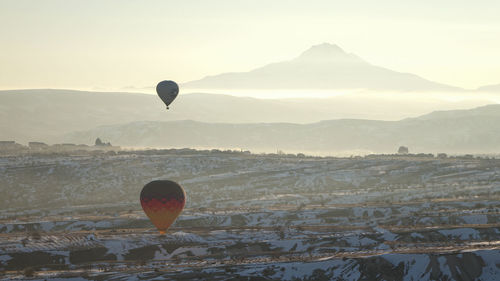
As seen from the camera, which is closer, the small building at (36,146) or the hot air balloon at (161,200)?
the hot air balloon at (161,200)

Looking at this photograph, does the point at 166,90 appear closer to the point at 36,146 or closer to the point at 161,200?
the point at 161,200

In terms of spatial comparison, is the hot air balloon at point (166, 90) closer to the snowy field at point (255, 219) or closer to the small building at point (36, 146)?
the snowy field at point (255, 219)

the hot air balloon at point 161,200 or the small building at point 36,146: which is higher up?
the small building at point 36,146

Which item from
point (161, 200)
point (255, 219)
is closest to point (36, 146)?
point (255, 219)

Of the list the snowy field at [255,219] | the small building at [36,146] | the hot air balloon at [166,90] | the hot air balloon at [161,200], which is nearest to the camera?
the snowy field at [255,219]

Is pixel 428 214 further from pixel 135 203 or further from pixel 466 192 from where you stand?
pixel 135 203

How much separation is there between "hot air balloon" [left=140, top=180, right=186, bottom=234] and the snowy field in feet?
5.09

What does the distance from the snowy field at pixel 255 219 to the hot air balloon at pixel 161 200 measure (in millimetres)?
1552

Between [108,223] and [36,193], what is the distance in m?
31.5

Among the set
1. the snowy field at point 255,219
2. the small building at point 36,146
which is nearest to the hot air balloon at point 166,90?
the snowy field at point 255,219

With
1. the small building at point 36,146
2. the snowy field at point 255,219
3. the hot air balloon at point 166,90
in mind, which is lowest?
the snowy field at point 255,219

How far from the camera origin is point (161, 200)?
184 ft

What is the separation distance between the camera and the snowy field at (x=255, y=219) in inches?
1844

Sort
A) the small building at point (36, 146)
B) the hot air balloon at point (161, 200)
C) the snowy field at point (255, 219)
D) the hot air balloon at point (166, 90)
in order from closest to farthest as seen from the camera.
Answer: the snowy field at point (255, 219) → the hot air balloon at point (161, 200) → the hot air balloon at point (166, 90) → the small building at point (36, 146)
